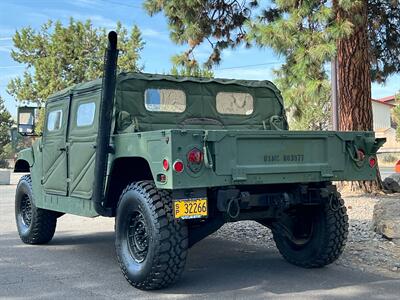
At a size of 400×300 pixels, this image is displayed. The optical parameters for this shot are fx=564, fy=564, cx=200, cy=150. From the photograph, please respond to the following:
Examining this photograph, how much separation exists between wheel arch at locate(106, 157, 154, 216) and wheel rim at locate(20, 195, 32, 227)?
2513 mm

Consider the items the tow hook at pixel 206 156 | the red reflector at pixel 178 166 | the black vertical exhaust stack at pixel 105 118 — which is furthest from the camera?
the black vertical exhaust stack at pixel 105 118

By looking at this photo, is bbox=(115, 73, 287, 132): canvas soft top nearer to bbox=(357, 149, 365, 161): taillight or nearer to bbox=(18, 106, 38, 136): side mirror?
bbox=(357, 149, 365, 161): taillight

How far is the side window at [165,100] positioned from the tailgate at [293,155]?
171cm

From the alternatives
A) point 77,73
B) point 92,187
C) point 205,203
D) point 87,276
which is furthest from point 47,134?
point 77,73

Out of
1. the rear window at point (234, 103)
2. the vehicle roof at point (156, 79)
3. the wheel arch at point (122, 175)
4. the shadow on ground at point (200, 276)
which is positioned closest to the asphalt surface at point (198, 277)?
the shadow on ground at point (200, 276)

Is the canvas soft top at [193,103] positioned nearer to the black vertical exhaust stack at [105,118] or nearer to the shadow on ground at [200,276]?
the black vertical exhaust stack at [105,118]

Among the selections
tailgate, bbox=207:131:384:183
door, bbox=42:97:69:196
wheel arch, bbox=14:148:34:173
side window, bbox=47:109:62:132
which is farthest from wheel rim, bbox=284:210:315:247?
wheel arch, bbox=14:148:34:173

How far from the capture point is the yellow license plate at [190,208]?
16.6ft

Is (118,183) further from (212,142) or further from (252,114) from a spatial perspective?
(252,114)

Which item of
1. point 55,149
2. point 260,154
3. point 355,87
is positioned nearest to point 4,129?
point 355,87

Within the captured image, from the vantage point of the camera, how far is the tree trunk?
12.4 m

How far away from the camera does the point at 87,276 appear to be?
6.09 m

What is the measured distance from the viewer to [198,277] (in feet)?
19.7

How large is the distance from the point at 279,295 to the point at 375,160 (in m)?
1.83
